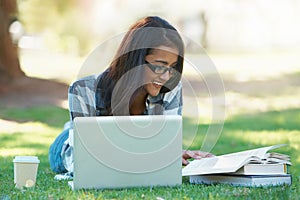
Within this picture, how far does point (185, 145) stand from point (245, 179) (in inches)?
24.7

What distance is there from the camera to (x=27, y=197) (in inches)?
100

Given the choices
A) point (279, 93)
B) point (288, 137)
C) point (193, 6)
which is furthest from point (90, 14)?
point (288, 137)

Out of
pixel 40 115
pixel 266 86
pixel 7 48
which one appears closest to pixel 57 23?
pixel 7 48

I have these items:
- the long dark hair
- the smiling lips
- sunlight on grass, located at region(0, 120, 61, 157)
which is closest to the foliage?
sunlight on grass, located at region(0, 120, 61, 157)

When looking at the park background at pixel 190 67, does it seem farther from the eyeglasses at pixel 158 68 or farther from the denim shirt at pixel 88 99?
the eyeglasses at pixel 158 68

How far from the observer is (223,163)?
2.86 meters

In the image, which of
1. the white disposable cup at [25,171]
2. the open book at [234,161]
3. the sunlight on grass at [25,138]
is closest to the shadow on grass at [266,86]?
the sunlight on grass at [25,138]

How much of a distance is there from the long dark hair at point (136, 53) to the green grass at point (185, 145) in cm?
37

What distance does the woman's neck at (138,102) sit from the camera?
3197 mm

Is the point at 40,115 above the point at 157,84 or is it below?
above

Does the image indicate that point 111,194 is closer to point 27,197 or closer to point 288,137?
point 27,197

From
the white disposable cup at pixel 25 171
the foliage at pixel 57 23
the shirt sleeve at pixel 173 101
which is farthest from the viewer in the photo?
the foliage at pixel 57 23

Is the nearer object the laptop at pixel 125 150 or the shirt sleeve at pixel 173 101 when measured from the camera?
the laptop at pixel 125 150

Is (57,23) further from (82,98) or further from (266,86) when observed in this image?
(82,98)
